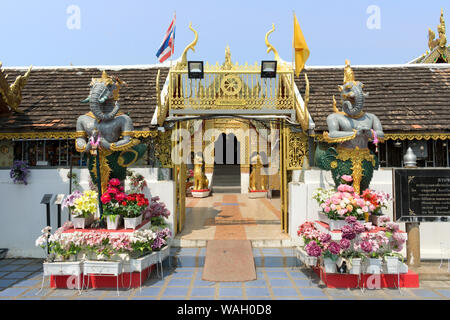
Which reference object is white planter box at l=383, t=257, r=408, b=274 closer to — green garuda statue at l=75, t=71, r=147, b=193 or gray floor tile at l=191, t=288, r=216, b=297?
gray floor tile at l=191, t=288, r=216, b=297

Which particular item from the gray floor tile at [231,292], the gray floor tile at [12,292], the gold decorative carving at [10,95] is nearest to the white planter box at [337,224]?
the gray floor tile at [231,292]

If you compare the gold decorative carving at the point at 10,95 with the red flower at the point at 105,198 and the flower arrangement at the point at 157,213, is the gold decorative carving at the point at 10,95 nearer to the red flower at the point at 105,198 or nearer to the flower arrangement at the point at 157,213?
the red flower at the point at 105,198

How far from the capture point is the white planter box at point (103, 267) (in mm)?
5383

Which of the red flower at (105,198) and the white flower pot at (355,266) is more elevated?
the red flower at (105,198)

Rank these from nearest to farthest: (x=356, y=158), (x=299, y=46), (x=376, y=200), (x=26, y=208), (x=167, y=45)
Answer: (x=376, y=200), (x=356, y=158), (x=26, y=208), (x=299, y=46), (x=167, y=45)

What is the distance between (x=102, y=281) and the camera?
5.70 meters

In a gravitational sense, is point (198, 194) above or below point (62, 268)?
above

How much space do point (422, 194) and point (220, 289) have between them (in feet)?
14.3

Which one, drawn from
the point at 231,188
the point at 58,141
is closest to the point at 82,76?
the point at 58,141

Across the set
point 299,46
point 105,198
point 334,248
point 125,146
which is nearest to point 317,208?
point 334,248

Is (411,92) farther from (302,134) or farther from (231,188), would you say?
(231,188)

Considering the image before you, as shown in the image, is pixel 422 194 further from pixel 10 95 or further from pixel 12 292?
pixel 10 95

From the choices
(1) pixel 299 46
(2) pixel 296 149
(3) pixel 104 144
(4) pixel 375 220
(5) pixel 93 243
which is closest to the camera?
(5) pixel 93 243

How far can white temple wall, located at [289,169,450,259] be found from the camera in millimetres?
7504
